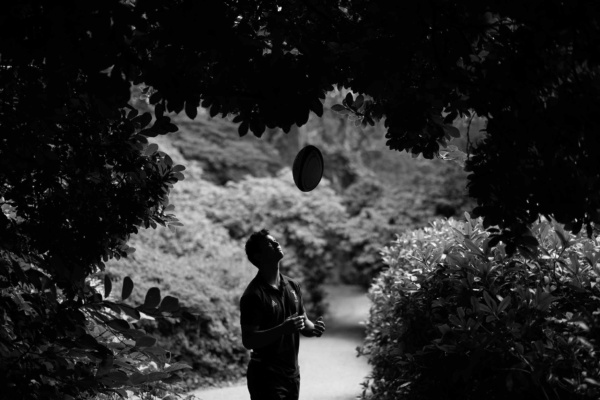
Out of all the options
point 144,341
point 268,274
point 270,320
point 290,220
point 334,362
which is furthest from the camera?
point 290,220

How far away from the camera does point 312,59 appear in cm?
325

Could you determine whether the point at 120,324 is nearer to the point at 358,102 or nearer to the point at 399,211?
the point at 358,102

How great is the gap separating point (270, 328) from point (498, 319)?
4.76 ft

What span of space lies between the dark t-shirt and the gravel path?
2858 mm

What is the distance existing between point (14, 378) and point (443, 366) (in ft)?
8.97

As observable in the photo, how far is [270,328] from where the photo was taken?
4.01 m

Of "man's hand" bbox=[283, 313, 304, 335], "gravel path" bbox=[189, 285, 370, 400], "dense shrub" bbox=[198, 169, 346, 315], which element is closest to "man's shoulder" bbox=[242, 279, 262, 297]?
"man's hand" bbox=[283, 313, 304, 335]

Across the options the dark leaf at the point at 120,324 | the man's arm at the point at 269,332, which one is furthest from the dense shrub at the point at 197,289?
the dark leaf at the point at 120,324

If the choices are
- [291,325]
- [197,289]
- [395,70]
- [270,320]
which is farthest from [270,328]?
[197,289]

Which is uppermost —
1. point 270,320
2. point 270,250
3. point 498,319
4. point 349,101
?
point 349,101

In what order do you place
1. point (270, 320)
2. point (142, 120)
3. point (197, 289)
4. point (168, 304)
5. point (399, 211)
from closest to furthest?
point (168, 304)
point (142, 120)
point (270, 320)
point (197, 289)
point (399, 211)

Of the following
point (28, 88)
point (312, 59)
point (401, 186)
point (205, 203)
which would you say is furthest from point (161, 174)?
point (401, 186)

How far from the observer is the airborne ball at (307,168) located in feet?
15.7

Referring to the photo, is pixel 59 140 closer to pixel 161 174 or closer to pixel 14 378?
pixel 161 174
